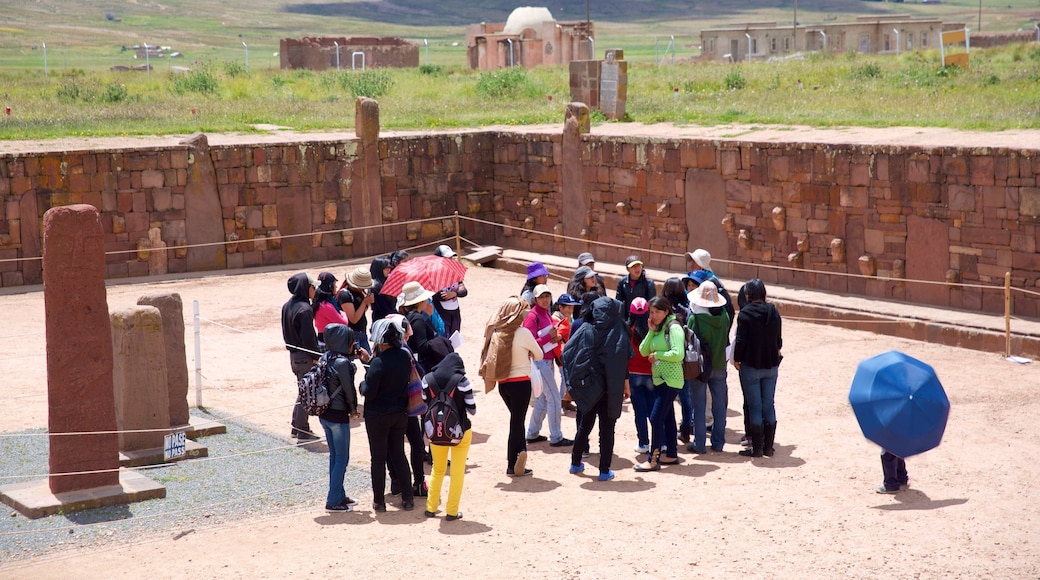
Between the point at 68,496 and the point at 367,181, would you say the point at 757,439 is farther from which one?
the point at 367,181

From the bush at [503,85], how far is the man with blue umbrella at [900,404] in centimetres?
2199

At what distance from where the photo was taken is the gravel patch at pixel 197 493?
8.52m

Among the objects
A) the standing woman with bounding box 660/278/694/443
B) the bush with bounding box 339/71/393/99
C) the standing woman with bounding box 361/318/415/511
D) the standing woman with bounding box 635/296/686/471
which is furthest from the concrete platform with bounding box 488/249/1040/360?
the bush with bounding box 339/71/393/99

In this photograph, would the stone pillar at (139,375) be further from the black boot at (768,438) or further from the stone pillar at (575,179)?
the stone pillar at (575,179)

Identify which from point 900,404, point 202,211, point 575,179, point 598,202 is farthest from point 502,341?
point 202,211

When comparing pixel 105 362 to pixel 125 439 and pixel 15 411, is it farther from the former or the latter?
pixel 15 411

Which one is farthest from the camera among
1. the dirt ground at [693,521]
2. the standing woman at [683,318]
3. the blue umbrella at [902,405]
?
the standing woman at [683,318]

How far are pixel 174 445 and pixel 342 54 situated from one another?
4065 cm

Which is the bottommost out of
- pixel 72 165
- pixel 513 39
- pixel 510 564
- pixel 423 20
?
pixel 510 564

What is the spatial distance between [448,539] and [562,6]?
102 metres

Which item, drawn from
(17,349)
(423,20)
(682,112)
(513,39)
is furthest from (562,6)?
(17,349)

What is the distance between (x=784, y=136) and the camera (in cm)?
1827

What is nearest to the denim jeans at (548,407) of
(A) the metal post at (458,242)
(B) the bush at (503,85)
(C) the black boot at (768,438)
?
(C) the black boot at (768,438)

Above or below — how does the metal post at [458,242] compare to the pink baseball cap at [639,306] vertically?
below
